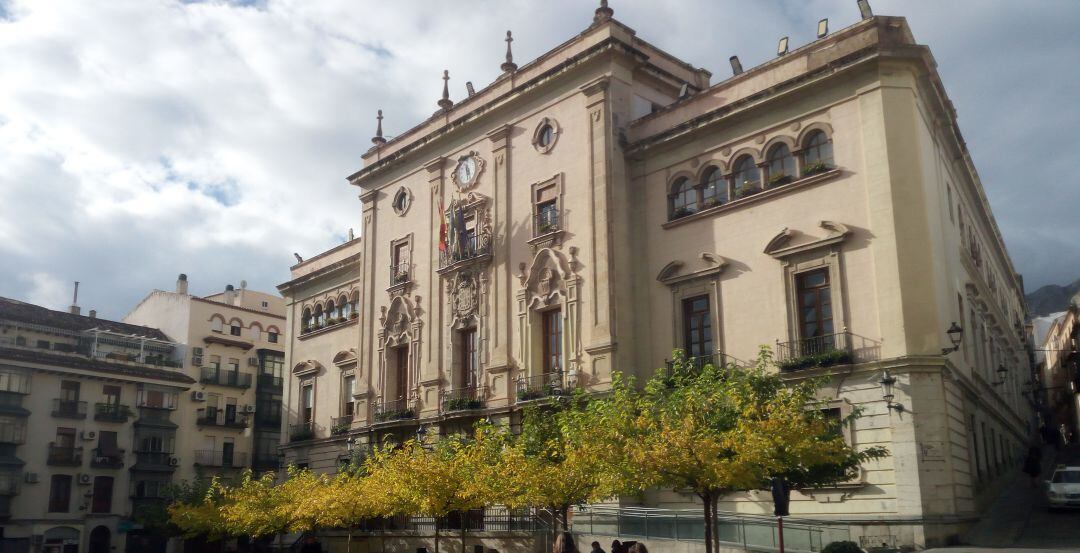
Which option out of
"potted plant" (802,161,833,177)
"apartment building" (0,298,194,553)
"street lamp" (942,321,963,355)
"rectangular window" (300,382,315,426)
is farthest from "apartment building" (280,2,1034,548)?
"apartment building" (0,298,194,553)

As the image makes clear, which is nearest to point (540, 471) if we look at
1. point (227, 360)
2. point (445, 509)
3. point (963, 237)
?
point (445, 509)

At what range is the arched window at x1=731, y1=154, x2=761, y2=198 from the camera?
28719 mm

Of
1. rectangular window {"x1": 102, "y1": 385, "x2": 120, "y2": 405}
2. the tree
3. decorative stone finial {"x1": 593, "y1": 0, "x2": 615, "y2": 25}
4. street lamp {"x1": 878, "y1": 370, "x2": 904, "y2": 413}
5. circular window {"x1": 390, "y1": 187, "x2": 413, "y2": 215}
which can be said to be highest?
decorative stone finial {"x1": 593, "y1": 0, "x2": 615, "y2": 25}

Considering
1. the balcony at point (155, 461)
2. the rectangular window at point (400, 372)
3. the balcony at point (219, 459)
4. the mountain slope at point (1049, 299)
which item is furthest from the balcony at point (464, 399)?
the mountain slope at point (1049, 299)

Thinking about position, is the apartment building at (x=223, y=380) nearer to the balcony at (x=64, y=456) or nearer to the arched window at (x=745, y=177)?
the balcony at (x=64, y=456)

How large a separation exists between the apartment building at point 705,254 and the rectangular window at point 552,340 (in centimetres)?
10

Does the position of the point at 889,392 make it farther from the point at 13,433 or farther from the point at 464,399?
the point at 13,433

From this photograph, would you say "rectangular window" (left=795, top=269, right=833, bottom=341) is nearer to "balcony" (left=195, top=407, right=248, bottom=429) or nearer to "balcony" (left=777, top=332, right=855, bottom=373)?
"balcony" (left=777, top=332, right=855, bottom=373)

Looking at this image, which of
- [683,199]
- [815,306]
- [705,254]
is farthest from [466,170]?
[815,306]

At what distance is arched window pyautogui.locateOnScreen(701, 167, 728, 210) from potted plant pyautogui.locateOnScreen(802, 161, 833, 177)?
A: 2932mm

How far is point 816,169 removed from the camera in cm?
2709

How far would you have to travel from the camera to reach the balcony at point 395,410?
3747 cm

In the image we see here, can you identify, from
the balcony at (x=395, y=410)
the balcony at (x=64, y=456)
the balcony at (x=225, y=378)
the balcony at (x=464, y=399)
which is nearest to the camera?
the balcony at (x=464, y=399)

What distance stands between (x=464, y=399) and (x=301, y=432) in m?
13.9
